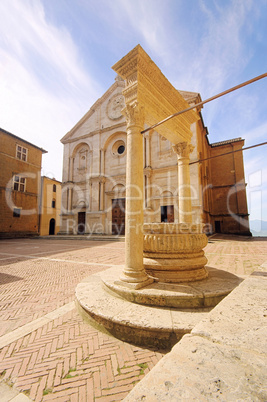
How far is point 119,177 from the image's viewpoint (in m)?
20.0

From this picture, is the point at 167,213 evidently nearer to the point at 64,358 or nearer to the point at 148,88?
the point at 148,88

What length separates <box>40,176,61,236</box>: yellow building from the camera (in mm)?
30881

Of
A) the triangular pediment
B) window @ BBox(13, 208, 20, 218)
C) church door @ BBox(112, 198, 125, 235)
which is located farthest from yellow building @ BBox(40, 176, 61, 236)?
church door @ BBox(112, 198, 125, 235)

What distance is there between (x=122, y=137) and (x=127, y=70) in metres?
17.3

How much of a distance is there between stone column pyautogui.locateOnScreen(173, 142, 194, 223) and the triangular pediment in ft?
54.0

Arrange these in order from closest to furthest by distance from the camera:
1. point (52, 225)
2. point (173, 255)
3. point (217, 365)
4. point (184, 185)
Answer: point (217, 365)
point (173, 255)
point (184, 185)
point (52, 225)

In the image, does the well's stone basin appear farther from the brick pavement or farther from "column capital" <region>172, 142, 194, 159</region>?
"column capital" <region>172, 142, 194, 159</region>

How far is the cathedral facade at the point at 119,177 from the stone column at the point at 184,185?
10.5 metres

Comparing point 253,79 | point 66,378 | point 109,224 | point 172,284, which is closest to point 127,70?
point 253,79

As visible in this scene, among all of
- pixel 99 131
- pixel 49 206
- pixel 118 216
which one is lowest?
pixel 118 216

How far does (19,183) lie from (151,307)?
2481 cm

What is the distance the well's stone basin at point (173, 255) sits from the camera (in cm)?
368

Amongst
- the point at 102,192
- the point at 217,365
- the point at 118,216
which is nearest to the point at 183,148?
the point at 217,365

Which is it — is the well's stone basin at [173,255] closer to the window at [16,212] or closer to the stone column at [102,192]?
the stone column at [102,192]
